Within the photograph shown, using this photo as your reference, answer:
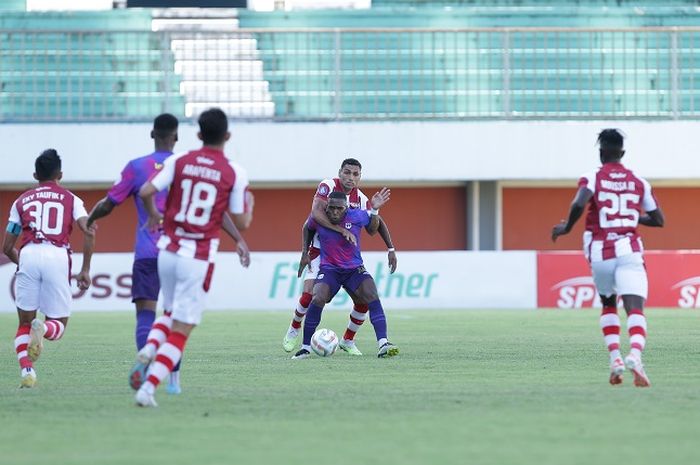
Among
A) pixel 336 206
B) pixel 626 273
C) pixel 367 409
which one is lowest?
pixel 367 409

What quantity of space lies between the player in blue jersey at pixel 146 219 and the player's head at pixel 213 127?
35.8 inches

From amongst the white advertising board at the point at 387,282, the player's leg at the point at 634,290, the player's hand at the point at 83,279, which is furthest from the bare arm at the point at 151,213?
the white advertising board at the point at 387,282

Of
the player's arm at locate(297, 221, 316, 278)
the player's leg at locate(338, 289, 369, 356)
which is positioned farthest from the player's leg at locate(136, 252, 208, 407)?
the player's leg at locate(338, 289, 369, 356)

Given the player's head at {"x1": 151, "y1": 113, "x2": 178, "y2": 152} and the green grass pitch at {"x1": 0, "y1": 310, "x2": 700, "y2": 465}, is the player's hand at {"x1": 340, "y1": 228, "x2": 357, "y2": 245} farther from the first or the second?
the player's head at {"x1": 151, "y1": 113, "x2": 178, "y2": 152}

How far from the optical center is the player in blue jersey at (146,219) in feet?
34.5

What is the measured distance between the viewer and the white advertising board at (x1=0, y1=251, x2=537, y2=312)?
28.2 m

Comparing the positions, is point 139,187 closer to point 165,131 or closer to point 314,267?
point 165,131

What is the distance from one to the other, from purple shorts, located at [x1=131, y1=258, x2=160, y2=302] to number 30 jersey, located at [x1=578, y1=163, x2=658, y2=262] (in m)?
3.29

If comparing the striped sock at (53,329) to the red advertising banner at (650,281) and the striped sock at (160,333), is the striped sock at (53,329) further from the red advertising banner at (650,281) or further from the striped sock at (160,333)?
the red advertising banner at (650,281)

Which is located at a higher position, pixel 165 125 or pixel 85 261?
pixel 165 125

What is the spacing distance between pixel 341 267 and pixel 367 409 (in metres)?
5.76

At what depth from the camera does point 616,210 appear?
11.1 meters

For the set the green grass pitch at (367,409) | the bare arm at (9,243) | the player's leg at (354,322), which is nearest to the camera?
the green grass pitch at (367,409)

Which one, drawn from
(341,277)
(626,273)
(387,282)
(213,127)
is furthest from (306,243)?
(387,282)
